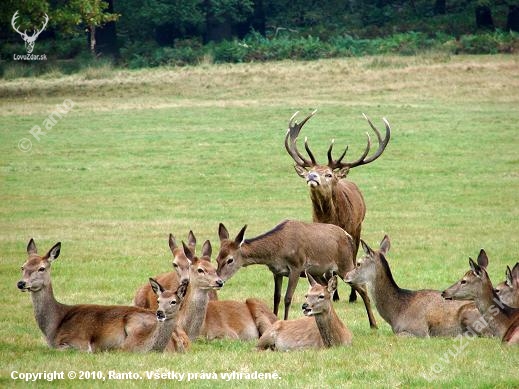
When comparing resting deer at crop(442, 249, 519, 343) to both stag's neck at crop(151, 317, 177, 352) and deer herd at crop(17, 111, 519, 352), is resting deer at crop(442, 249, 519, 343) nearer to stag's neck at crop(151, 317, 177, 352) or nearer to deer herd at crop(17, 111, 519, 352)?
deer herd at crop(17, 111, 519, 352)

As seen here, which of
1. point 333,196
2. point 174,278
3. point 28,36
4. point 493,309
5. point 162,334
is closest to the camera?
point 162,334

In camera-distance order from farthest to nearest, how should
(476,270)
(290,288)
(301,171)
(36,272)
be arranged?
(301,171) → (290,288) → (476,270) → (36,272)

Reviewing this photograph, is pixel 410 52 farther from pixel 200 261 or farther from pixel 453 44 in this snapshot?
pixel 200 261

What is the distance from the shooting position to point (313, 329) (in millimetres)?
10406

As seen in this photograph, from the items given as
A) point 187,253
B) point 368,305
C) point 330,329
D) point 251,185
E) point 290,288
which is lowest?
point 251,185

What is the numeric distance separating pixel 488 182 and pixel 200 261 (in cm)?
1382

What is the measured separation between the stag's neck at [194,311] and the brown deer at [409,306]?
5.73 feet

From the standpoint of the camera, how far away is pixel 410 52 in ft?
137

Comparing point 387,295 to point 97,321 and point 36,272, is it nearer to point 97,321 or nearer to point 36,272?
point 97,321

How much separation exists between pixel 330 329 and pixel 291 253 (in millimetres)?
2238

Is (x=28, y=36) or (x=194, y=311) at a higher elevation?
(x=194, y=311)

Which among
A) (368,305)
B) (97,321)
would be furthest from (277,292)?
(97,321)

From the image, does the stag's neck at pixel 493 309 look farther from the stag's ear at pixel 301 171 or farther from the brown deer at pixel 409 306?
the stag's ear at pixel 301 171

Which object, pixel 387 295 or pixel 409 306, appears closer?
pixel 409 306
